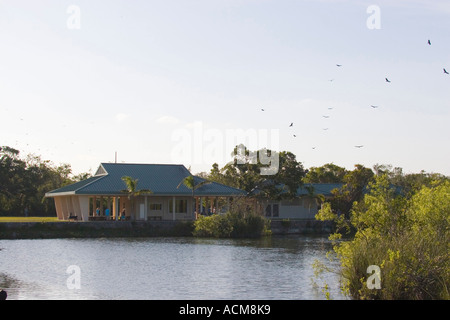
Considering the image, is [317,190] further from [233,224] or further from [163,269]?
[163,269]

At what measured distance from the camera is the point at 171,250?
36.2 metres

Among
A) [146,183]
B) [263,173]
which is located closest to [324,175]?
[263,173]

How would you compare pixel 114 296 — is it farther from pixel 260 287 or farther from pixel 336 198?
pixel 336 198

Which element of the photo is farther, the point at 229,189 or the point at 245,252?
the point at 229,189

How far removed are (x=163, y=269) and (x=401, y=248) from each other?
12.8 metres

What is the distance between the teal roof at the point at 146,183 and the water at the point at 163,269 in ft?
34.2

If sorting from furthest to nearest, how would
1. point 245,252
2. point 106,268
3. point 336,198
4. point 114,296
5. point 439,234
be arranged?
1. point 336,198
2. point 245,252
3. point 106,268
4. point 114,296
5. point 439,234

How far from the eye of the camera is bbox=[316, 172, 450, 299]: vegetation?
16.5 m

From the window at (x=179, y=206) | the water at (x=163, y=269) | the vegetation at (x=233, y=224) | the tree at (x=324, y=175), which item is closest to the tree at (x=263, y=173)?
the window at (x=179, y=206)

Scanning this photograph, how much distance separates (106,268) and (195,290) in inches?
273

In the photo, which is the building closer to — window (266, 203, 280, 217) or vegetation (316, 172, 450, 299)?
window (266, 203, 280, 217)

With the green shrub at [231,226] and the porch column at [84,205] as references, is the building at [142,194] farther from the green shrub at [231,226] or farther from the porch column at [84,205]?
the green shrub at [231,226]
